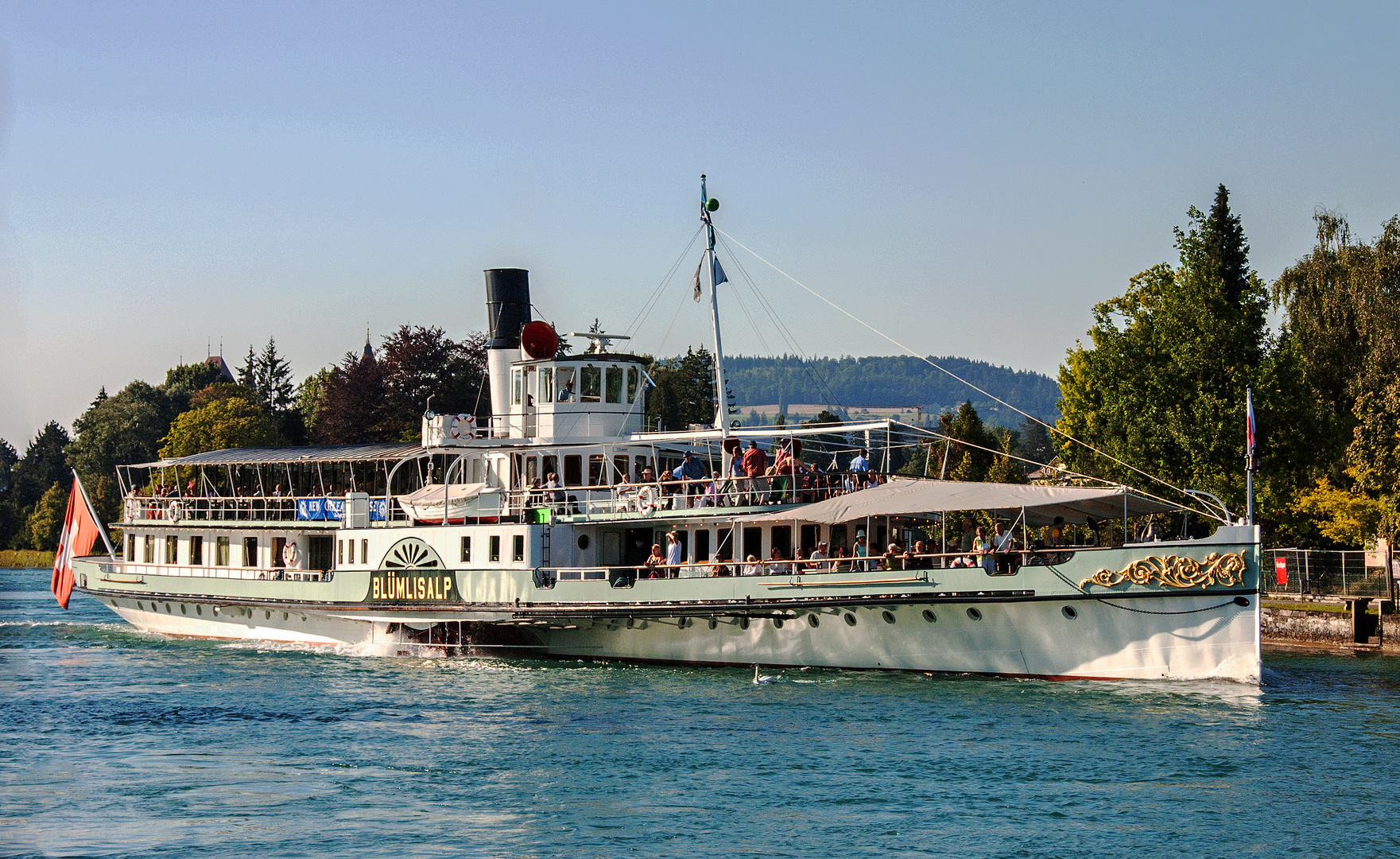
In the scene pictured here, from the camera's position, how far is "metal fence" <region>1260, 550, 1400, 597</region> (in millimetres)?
37188

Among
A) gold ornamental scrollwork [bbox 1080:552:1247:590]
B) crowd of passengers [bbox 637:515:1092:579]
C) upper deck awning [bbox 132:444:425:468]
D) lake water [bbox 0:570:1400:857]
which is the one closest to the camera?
lake water [bbox 0:570:1400:857]

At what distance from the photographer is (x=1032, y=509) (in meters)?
28.4

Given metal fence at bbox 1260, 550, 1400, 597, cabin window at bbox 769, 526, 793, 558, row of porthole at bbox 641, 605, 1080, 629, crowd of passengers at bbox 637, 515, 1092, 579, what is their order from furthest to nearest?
metal fence at bbox 1260, 550, 1400, 597
cabin window at bbox 769, 526, 793, 558
crowd of passengers at bbox 637, 515, 1092, 579
row of porthole at bbox 641, 605, 1080, 629

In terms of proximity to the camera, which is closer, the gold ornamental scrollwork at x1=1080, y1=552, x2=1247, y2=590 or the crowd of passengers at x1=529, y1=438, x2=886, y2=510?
the gold ornamental scrollwork at x1=1080, y1=552, x2=1247, y2=590

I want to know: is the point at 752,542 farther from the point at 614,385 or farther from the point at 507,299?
the point at 507,299

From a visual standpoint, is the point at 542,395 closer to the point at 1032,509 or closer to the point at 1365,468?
the point at 1032,509

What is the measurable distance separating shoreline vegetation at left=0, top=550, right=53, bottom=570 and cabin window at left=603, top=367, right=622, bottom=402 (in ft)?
229

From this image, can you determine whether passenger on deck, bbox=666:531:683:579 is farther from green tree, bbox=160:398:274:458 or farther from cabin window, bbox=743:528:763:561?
green tree, bbox=160:398:274:458

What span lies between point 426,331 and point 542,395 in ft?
154

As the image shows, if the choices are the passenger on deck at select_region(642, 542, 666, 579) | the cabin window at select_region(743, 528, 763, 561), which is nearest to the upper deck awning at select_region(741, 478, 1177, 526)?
the cabin window at select_region(743, 528, 763, 561)

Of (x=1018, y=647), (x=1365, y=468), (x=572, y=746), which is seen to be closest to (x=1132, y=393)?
(x=1365, y=468)

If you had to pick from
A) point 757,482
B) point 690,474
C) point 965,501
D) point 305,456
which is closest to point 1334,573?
point 965,501

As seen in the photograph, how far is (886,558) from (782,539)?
367 cm

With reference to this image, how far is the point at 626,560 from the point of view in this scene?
31.7m
